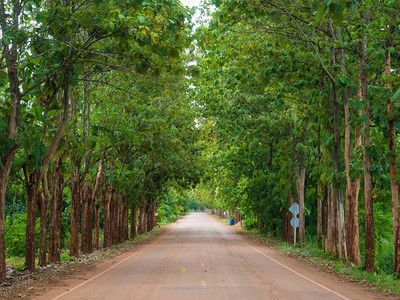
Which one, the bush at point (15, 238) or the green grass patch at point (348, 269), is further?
the bush at point (15, 238)

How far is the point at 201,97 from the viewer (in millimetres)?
27016

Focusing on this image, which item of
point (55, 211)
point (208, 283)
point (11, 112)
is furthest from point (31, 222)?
point (208, 283)

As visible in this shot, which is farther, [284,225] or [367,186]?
[284,225]

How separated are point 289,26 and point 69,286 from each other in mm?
11359

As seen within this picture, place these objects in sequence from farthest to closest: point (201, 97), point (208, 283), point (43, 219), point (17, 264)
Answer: point (201, 97)
point (17, 264)
point (43, 219)
point (208, 283)

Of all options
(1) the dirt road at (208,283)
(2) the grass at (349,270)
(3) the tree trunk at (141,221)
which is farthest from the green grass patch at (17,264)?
(3) the tree trunk at (141,221)

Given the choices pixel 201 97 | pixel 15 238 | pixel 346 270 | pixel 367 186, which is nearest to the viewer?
pixel 367 186

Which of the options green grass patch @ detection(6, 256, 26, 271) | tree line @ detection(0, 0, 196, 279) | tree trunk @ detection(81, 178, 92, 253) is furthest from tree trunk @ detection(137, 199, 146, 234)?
green grass patch @ detection(6, 256, 26, 271)

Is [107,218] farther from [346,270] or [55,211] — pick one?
[346,270]

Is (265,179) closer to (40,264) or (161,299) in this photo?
(40,264)

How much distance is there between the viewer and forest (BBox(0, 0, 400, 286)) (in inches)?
493

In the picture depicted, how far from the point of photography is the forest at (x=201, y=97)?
493 inches

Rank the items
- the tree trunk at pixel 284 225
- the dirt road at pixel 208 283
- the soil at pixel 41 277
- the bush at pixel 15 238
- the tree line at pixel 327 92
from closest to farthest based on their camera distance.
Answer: the dirt road at pixel 208 283 → the soil at pixel 41 277 → the tree line at pixel 327 92 → the bush at pixel 15 238 → the tree trunk at pixel 284 225

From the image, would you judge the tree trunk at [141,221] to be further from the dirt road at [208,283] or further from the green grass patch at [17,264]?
the dirt road at [208,283]
